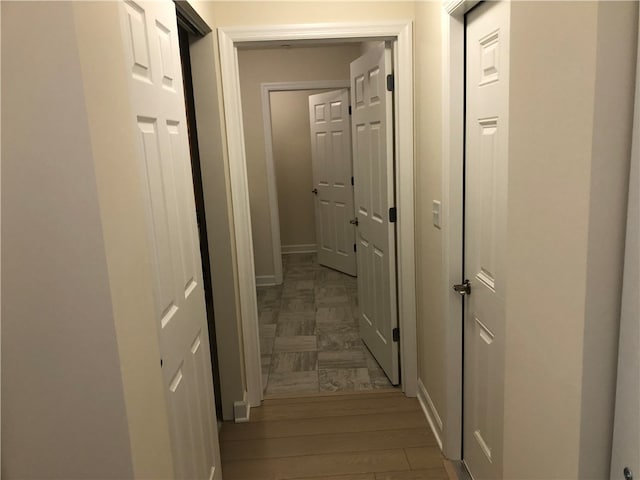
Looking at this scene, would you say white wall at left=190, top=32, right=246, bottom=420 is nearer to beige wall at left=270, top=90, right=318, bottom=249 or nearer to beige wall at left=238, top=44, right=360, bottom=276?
beige wall at left=238, top=44, right=360, bottom=276

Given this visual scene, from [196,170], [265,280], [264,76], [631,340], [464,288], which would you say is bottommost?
[265,280]

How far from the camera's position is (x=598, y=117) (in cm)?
89

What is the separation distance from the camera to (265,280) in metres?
5.25

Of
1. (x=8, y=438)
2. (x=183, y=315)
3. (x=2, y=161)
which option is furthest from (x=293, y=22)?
(x=8, y=438)

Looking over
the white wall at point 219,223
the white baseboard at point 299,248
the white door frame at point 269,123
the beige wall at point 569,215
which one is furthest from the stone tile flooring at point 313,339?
the beige wall at point 569,215

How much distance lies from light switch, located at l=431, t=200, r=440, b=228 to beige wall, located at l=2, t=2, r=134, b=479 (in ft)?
5.06

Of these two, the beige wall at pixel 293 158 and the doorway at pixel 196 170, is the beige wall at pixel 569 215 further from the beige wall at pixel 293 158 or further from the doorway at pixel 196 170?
the beige wall at pixel 293 158

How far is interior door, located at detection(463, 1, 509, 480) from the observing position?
163cm

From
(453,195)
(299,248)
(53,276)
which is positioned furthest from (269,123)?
(53,276)

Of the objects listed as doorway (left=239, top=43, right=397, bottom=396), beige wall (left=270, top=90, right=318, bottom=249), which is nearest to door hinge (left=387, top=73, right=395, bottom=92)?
doorway (left=239, top=43, right=397, bottom=396)

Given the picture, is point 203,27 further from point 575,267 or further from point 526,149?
point 575,267

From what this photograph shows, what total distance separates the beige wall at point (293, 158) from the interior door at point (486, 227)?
14.1 feet

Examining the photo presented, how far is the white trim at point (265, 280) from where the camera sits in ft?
17.2

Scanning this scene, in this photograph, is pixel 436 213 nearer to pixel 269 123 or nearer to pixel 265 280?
pixel 269 123
